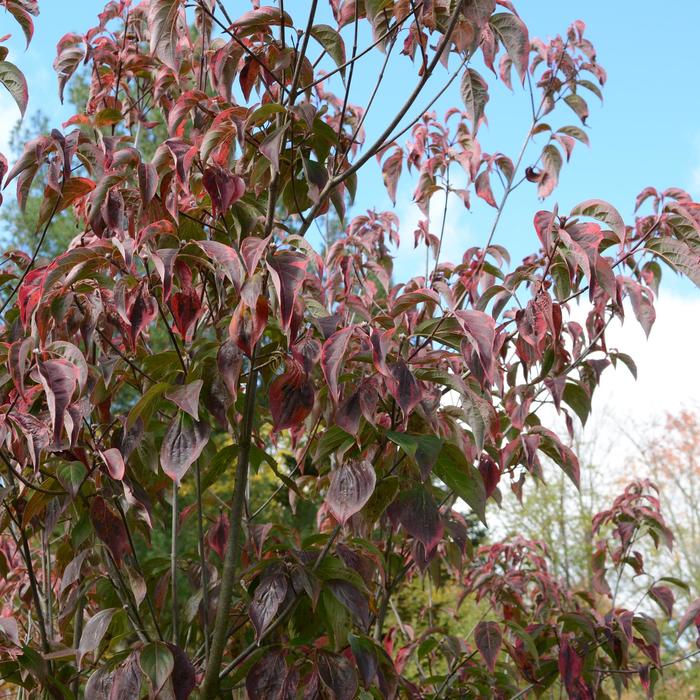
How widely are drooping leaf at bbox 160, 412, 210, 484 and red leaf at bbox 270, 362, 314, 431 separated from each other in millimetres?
121

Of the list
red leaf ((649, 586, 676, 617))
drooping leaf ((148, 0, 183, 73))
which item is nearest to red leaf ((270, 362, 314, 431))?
drooping leaf ((148, 0, 183, 73))

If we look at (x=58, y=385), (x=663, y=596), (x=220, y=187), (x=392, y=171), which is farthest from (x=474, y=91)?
(x=663, y=596)

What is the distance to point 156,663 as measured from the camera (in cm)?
132

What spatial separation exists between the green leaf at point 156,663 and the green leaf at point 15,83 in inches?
39.0

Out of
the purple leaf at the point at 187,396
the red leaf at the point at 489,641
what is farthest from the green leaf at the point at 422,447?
the red leaf at the point at 489,641

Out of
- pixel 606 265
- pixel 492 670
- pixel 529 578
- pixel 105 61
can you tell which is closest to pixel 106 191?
pixel 606 265

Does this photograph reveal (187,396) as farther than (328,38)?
No

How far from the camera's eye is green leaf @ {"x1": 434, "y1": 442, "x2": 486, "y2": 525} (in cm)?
135

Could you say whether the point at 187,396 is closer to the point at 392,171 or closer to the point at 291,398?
the point at 291,398

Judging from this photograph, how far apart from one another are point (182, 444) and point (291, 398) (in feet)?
0.63

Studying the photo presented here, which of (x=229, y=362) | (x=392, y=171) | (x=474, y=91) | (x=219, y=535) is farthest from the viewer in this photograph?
(x=392, y=171)

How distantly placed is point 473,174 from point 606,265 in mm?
1007

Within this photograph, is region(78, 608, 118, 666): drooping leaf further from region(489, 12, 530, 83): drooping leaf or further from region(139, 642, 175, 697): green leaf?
region(489, 12, 530, 83): drooping leaf

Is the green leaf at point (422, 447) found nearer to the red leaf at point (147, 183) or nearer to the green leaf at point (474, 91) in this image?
the red leaf at point (147, 183)
